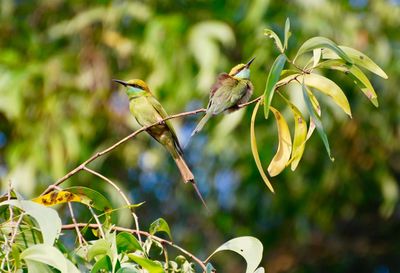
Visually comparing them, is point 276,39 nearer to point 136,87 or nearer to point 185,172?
point 185,172

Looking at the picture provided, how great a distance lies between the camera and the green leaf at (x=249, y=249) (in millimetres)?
1201

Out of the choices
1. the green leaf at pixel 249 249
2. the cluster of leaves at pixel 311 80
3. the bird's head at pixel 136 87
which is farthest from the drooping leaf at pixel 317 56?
the bird's head at pixel 136 87

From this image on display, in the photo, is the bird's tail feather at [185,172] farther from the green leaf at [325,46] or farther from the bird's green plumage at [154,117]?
the green leaf at [325,46]

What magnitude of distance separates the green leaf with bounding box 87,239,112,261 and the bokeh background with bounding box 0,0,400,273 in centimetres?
243

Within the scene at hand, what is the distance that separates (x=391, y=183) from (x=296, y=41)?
1.19m

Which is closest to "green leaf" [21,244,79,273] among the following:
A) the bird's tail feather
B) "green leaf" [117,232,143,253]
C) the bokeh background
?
"green leaf" [117,232,143,253]

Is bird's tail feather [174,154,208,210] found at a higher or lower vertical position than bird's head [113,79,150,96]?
higher

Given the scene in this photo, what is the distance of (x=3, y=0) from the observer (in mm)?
4230

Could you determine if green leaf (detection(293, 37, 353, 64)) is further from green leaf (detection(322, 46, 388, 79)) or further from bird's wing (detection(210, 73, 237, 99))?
bird's wing (detection(210, 73, 237, 99))

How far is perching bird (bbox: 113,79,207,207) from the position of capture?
190 cm

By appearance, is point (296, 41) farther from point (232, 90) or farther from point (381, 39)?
point (232, 90)

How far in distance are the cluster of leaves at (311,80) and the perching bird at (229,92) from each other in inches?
5.3

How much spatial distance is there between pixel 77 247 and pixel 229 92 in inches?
15.6

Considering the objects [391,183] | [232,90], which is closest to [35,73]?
[391,183]
